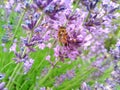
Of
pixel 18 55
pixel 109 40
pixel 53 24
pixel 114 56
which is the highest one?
pixel 53 24

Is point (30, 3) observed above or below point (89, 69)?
above

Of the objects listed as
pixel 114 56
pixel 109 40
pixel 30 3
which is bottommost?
pixel 109 40

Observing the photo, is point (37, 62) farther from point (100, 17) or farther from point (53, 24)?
point (53, 24)

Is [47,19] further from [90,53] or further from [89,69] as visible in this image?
[90,53]

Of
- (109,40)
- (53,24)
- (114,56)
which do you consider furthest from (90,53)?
(109,40)

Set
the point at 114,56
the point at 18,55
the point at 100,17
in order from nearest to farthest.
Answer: the point at 18,55, the point at 100,17, the point at 114,56

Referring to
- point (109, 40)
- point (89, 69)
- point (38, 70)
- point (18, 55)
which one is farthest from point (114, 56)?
point (109, 40)

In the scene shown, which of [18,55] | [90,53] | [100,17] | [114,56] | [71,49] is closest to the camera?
[71,49]

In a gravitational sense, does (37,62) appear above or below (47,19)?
below

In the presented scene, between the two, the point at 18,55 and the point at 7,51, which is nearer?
the point at 18,55
